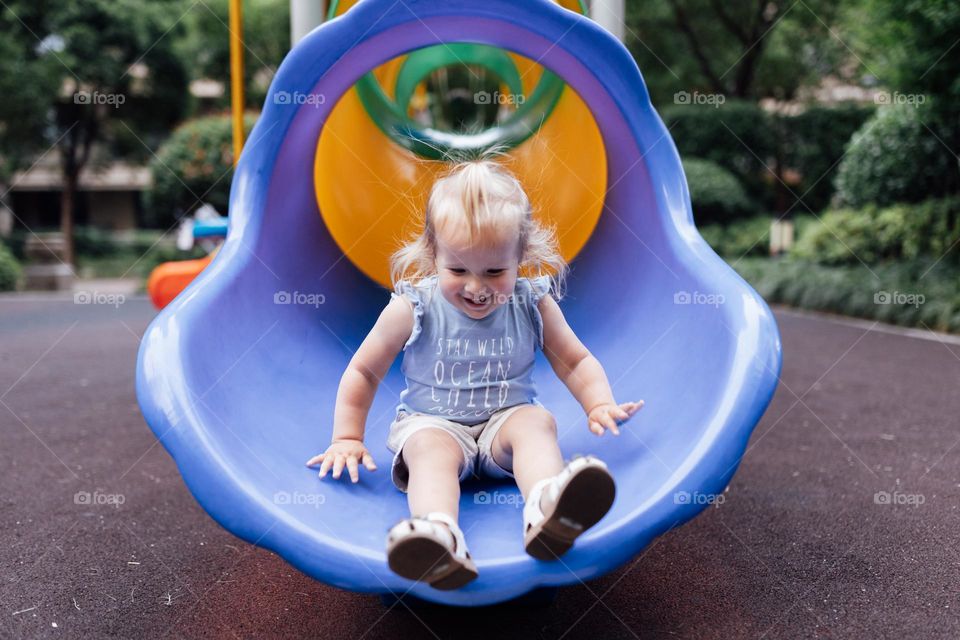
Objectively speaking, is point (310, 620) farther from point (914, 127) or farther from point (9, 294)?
point (9, 294)

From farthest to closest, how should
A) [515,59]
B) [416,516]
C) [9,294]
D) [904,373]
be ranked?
[9,294] < [904,373] < [515,59] < [416,516]

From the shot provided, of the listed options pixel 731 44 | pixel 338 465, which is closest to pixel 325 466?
pixel 338 465

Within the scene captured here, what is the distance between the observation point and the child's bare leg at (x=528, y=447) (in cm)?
173

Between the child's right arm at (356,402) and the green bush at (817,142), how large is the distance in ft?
40.4

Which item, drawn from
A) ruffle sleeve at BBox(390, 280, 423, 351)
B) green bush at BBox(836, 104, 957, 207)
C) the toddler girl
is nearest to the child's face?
the toddler girl

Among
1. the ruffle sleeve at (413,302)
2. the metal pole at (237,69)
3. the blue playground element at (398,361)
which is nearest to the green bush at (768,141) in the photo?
the metal pole at (237,69)

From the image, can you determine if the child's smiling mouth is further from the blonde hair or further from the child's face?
the blonde hair

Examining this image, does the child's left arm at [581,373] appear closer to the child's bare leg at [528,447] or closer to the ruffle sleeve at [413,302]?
the child's bare leg at [528,447]

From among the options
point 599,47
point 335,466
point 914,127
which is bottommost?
point 914,127

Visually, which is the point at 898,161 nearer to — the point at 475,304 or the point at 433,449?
the point at 475,304

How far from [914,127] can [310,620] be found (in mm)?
7392

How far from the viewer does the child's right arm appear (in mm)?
1940

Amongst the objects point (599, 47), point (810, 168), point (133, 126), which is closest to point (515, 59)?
point (599, 47)

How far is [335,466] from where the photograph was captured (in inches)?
76.0
